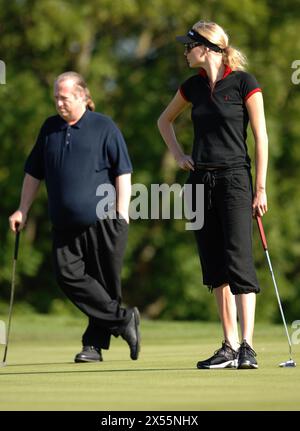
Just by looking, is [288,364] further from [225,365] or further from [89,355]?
[89,355]

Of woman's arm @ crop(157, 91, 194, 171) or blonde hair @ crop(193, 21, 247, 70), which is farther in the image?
woman's arm @ crop(157, 91, 194, 171)

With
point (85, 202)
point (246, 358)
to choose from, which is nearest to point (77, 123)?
point (85, 202)

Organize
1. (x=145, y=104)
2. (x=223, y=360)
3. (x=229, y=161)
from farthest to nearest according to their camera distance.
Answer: (x=145, y=104)
(x=223, y=360)
(x=229, y=161)

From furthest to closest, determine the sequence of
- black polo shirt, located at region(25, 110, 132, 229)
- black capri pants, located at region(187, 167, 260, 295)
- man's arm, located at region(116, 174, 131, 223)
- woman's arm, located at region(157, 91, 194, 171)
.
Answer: man's arm, located at region(116, 174, 131, 223)
black polo shirt, located at region(25, 110, 132, 229)
woman's arm, located at region(157, 91, 194, 171)
black capri pants, located at region(187, 167, 260, 295)

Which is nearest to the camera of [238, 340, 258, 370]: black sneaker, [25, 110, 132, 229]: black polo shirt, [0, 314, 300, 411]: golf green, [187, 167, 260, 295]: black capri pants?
[0, 314, 300, 411]: golf green

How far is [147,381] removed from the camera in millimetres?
7047

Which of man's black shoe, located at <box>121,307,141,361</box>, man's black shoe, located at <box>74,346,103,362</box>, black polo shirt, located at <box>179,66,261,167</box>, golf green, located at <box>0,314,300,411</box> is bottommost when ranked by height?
golf green, located at <box>0,314,300,411</box>

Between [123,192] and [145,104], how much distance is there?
21.7 metres

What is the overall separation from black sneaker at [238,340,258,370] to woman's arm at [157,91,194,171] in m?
1.12

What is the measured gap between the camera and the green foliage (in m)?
28.9

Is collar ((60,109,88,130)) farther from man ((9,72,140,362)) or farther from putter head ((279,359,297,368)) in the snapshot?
putter head ((279,359,297,368))

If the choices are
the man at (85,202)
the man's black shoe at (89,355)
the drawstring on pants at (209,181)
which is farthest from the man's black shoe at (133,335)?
the drawstring on pants at (209,181)

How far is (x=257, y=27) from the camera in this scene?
31562mm

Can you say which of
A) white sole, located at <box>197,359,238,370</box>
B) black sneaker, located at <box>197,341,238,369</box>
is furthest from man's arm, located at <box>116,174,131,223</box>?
white sole, located at <box>197,359,238,370</box>
